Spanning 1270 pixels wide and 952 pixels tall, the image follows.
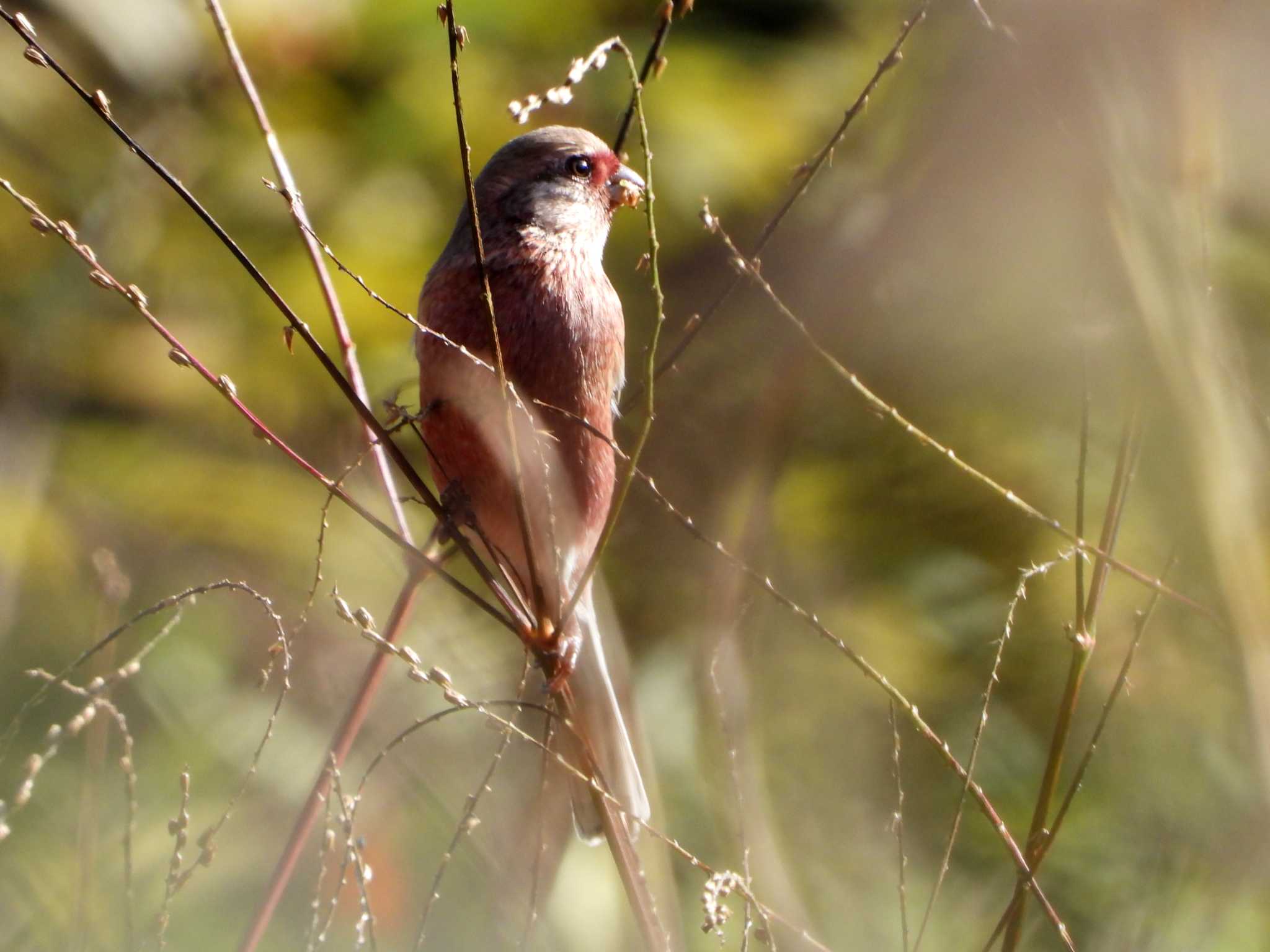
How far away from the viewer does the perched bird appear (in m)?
3.25

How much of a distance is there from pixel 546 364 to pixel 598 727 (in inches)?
36.3

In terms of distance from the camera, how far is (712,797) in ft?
11.2

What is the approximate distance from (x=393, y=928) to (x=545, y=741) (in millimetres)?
1279

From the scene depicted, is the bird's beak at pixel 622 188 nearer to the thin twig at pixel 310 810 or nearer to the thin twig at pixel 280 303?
the thin twig at pixel 280 303

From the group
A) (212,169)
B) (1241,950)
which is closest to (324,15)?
(212,169)

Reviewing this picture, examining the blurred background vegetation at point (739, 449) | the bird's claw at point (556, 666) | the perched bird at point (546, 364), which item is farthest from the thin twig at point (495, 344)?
the perched bird at point (546, 364)

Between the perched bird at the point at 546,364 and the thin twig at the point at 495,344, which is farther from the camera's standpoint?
the perched bird at the point at 546,364

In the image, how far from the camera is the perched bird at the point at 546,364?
3252mm

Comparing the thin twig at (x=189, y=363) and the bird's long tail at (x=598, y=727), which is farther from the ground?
Result: the bird's long tail at (x=598, y=727)

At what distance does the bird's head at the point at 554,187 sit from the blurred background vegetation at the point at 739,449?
54 centimetres

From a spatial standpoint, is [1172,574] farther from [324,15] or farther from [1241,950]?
[324,15]

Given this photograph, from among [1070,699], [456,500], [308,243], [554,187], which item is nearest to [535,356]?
[456,500]

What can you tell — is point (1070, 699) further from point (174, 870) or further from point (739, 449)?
point (739, 449)

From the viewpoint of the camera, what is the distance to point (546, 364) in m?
3.39
